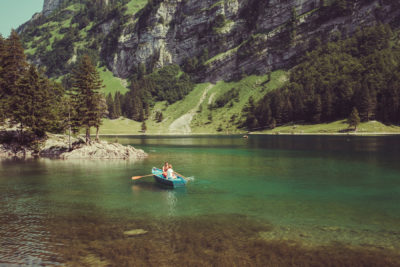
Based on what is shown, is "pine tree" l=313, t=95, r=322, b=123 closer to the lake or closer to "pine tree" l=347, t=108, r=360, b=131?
"pine tree" l=347, t=108, r=360, b=131

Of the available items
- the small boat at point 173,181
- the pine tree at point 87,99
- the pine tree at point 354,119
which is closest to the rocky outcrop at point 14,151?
the pine tree at point 87,99

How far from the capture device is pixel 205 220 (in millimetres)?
24828

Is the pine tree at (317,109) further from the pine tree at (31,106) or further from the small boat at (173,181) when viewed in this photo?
the small boat at (173,181)

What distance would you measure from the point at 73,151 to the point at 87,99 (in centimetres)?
1550

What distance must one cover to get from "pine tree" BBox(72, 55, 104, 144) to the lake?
36.0 metres

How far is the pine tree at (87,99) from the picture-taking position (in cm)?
8175

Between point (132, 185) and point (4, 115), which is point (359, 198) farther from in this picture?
point (4, 115)

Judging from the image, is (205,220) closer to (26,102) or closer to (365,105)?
(26,102)

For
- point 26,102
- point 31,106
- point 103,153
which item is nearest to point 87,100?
point 31,106

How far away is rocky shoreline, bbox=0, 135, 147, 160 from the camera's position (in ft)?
247

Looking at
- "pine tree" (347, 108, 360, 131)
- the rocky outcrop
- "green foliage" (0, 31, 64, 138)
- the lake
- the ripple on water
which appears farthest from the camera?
"pine tree" (347, 108, 360, 131)

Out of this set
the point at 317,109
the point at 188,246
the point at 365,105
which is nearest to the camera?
the point at 188,246

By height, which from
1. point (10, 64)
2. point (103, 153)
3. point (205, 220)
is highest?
point (10, 64)

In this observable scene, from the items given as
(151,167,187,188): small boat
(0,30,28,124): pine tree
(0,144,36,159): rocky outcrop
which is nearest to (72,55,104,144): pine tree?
(0,144,36,159): rocky outcrop
